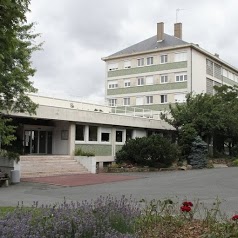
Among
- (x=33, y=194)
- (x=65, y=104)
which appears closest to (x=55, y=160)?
(x=65, y=104)

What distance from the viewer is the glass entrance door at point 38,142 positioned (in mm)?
32344

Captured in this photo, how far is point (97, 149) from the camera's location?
108 ft

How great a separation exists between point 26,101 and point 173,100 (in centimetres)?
3536

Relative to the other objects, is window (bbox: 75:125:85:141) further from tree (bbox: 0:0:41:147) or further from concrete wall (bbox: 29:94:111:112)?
tree (bbox: 0:0:41:147)

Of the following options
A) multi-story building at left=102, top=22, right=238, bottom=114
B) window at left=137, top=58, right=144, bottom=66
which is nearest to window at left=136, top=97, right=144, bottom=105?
multi-story building at left=102, top=22, right=238, bottom=114

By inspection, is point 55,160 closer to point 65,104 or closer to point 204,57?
point 65,104

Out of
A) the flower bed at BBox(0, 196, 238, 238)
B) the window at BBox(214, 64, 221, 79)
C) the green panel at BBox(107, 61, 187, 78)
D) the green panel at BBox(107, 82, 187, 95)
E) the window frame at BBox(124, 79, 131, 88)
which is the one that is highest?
the window at BBox(214, 64, 221, 79)

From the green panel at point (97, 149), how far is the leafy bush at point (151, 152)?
229 cm

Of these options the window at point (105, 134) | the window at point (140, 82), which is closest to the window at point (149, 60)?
the window at point (140, 82)

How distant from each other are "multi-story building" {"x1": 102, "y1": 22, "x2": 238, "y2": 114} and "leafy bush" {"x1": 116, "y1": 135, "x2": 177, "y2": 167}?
20905mm

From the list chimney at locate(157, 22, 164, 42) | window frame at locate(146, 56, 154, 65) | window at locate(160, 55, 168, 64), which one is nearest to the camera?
window at locate(160, 55, 168, 64)

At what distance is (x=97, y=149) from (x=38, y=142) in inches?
182

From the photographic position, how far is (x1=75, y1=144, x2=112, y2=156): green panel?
31.7 meters

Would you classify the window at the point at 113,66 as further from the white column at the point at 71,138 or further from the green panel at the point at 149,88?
the white column at the point at 71,138
